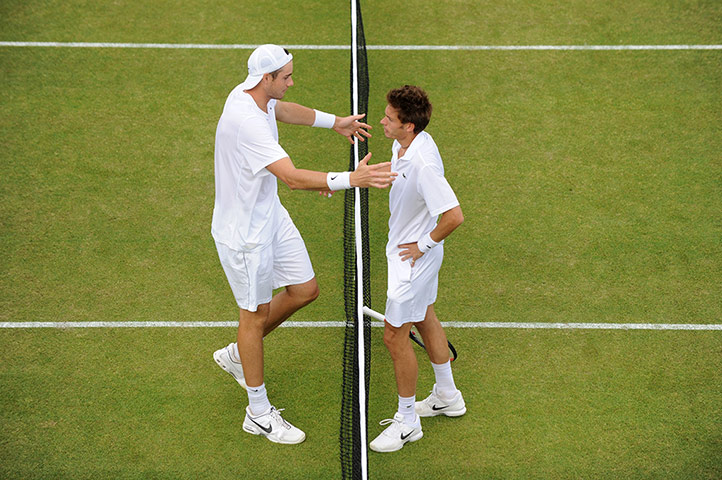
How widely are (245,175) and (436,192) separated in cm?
125

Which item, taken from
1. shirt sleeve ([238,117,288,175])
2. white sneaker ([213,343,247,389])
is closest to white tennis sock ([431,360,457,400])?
white sneaker ([213,343,247,389])

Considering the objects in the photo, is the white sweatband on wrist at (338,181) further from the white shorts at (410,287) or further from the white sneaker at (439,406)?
the white sneaker at (439,406)

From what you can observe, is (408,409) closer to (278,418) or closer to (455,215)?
(278,418)

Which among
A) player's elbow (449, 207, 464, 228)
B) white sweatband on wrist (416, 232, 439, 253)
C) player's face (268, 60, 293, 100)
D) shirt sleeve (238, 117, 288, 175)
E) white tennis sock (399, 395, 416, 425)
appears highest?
player's face (268, 60, 293, 100)

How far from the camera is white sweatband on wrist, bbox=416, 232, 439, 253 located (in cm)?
504

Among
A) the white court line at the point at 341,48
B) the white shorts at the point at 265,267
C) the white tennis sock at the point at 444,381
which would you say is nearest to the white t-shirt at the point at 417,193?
the white shorts at the point at 265,267

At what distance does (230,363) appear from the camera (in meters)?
6.02

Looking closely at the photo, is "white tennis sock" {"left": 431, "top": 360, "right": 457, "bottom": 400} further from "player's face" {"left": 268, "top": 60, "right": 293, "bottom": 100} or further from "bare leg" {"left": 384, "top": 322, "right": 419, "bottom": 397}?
"player's face" {"left": 268, "top": 60, "right": 293, "bottom": 100}

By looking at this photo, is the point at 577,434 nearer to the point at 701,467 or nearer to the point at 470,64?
the point at 701,467

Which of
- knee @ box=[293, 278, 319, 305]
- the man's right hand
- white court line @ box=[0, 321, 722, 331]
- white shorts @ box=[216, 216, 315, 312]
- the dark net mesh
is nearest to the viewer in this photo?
the man's right hand

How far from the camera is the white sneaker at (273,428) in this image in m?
5.64

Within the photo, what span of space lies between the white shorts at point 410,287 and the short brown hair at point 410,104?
88cm

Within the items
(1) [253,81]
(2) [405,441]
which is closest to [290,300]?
(2) [405,441]

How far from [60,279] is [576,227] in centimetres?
479
